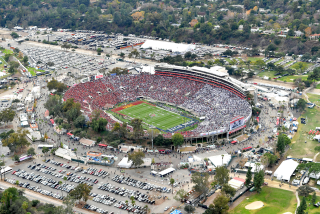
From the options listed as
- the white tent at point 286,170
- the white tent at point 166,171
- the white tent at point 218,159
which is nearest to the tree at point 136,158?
the white tent at point 166,171

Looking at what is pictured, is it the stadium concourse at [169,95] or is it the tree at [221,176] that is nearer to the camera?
the tree at [221,176]

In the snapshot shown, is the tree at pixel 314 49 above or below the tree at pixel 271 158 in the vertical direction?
above

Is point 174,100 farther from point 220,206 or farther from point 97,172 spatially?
point 220,206

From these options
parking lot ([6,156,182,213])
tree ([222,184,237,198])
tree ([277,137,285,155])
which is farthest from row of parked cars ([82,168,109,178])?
tree ([277,137,285,155])

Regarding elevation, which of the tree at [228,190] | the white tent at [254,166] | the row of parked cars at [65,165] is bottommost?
the row of parked cars at [65,165]

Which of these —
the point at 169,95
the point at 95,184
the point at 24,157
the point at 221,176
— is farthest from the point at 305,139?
the point at 24,157

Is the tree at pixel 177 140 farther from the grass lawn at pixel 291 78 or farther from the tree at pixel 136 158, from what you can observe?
the grass lawn at pixel 291 78

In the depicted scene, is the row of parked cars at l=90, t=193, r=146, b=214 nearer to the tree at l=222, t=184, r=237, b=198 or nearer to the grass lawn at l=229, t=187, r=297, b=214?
the tree at l=222, t=184, r=237, b=198
